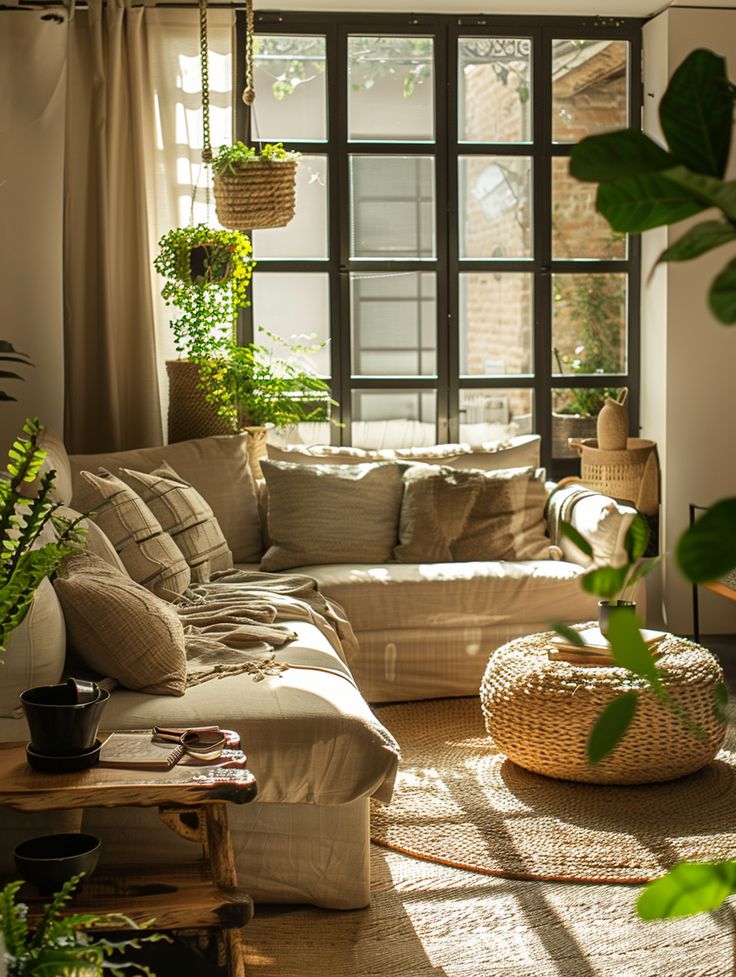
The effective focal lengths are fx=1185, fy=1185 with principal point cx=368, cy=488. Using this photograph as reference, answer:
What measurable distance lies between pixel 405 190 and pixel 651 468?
5.32ft

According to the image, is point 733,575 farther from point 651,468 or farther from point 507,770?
point 507,770

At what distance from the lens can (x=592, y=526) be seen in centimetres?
432

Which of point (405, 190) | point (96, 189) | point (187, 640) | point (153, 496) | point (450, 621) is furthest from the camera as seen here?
point (405, 190)

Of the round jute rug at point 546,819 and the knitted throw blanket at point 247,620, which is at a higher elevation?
the knitted throw blanket at point 247,620

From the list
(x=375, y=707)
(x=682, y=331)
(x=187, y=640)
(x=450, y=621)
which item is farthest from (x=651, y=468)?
(x=187, y=640)

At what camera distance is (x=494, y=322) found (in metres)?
5.32

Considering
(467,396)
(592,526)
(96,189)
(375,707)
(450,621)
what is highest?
(96,189)

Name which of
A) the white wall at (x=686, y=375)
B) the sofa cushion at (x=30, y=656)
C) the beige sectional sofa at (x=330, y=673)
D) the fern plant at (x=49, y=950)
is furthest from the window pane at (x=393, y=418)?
the fern plant at (x=49, y=950)

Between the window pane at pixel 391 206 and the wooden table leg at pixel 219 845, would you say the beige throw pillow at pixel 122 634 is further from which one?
the window pane at pixel 391 206

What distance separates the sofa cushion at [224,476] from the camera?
4.48m

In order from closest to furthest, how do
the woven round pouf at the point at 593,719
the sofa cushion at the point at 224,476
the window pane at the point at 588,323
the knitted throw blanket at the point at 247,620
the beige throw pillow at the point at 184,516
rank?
1. the knitted throw blanket at the point at 247,620
2. the woven round pouf at the point at 593,719
3. the beige throw pillow at the point at 184,516
4. the sofa cushion at the point at 224,476
5. the window pane at the point at 588,323

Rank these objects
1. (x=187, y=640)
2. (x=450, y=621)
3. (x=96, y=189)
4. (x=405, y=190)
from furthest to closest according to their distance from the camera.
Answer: (x=405, y=190) < (x=96, y=189) < (x=450, y=621) < (x=187, y=640)

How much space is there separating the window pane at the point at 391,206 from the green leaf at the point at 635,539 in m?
4.88

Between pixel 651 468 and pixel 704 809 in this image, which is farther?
pixel 651 468
